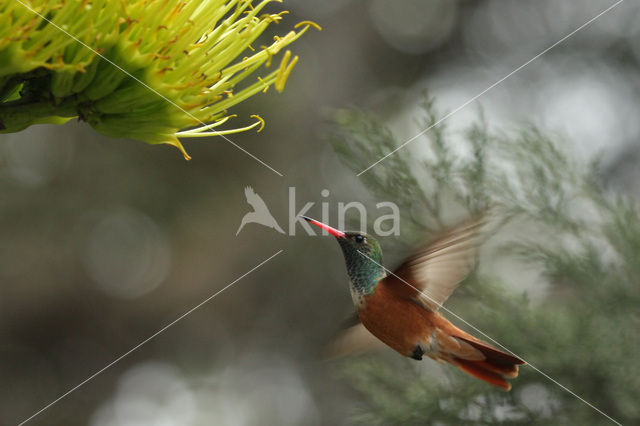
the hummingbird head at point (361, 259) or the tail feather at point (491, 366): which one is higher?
the hummingbird head at point (361, 259)

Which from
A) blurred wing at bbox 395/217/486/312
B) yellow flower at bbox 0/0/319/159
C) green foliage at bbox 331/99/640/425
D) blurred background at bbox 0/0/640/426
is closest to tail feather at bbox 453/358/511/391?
blurred wing at bbox 395/217/486/312

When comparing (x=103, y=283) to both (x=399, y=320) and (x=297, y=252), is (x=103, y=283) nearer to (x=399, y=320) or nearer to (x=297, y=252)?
(x=297, y=252)

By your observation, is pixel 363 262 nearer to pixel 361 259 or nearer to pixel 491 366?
pixel 361 259

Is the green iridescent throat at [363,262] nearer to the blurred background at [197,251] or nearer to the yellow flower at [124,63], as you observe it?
the yellow flower at [124,63]

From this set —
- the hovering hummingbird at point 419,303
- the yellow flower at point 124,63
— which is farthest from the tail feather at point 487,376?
the yellow flower at point 124,63

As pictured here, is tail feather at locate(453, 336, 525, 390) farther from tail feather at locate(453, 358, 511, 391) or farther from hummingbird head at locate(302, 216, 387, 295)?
hummingbird head at locate(302, 216, 387, 295)

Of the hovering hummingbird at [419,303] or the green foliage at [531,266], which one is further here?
the green foliage at [531,266]

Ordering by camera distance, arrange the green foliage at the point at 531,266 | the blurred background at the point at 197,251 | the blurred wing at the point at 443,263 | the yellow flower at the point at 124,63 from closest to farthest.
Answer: the yellow flower at the point at 124,63, the blurred wing at the point at 443,263, the green foliage at the point at 531,266, the blurred background at the point at 197,251

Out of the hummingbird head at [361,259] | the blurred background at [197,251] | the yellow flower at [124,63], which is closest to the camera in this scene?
the yellow flower at [124,63]
